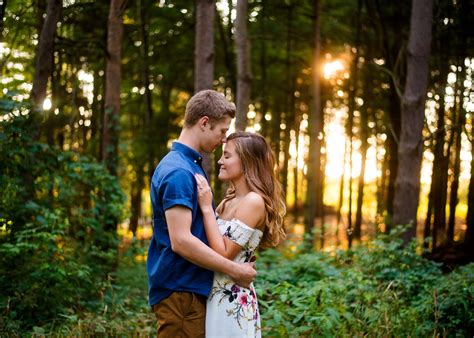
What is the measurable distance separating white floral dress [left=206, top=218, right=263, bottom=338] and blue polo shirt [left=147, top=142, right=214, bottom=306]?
0.09m

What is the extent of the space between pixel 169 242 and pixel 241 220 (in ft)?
1.53

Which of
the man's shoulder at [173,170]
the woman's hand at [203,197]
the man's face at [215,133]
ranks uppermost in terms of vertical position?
the man's face at [215,133]

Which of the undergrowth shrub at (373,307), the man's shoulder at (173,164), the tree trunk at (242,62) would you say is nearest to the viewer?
the man's shoulder at (173,164)

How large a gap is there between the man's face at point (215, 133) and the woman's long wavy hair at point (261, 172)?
6.6 inches

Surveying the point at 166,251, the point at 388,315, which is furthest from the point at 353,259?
the point at 166,251

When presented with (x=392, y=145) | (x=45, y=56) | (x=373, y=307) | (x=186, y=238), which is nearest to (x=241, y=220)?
(x=186, y=238)

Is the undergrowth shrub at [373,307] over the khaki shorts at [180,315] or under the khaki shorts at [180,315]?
under

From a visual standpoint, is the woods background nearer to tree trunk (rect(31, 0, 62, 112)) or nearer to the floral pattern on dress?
tree trunk (rect(31, 0, 62, 112))

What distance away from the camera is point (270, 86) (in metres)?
20.2

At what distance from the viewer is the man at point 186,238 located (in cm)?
281

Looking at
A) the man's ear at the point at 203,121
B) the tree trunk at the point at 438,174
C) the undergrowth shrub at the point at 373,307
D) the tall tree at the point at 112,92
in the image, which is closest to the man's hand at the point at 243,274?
the man's ear at the point at 203,121

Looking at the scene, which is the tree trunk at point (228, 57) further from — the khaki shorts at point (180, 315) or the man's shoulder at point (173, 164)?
the khaki shorts at point (180, 315)

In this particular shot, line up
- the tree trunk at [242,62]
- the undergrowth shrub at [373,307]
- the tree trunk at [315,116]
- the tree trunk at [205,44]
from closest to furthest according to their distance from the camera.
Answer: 1. the undergrowth shrub at [373,307]
2. the tree trunk at [205,44]
3. the tree trunk at [242,62]
4. the tree trunk at [315,116]

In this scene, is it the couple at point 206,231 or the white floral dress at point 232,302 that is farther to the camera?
the white floral dress at point 232,302
